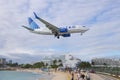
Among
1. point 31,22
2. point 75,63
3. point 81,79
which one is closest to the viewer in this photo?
point 81,79

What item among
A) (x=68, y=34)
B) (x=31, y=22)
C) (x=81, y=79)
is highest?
(x=31, y=22)

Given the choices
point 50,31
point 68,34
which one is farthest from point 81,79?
point 50,31

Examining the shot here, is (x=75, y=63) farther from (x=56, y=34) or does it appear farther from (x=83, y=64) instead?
(x=56, y=34)

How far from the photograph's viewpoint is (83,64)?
191 metres

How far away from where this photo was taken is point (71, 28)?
4456cm

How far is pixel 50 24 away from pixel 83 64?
485 ft

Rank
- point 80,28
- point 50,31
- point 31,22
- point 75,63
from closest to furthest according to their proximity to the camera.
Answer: point 80,28, point 50,31, point 31,22, point 75,63

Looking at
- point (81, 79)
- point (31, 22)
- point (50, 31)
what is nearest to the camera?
point (81, 79)

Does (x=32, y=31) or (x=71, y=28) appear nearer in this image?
(x=71, y=28)

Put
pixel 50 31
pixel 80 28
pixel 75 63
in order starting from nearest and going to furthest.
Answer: pixel 80 28 → pixel 50 31 → pixel 75 63

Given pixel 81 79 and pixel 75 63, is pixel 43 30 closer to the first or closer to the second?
pixel 81 79

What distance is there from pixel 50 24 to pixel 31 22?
12.9m

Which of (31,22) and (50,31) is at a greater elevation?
(31,22)

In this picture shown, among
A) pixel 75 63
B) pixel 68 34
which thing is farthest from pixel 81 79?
pixel 75 63
